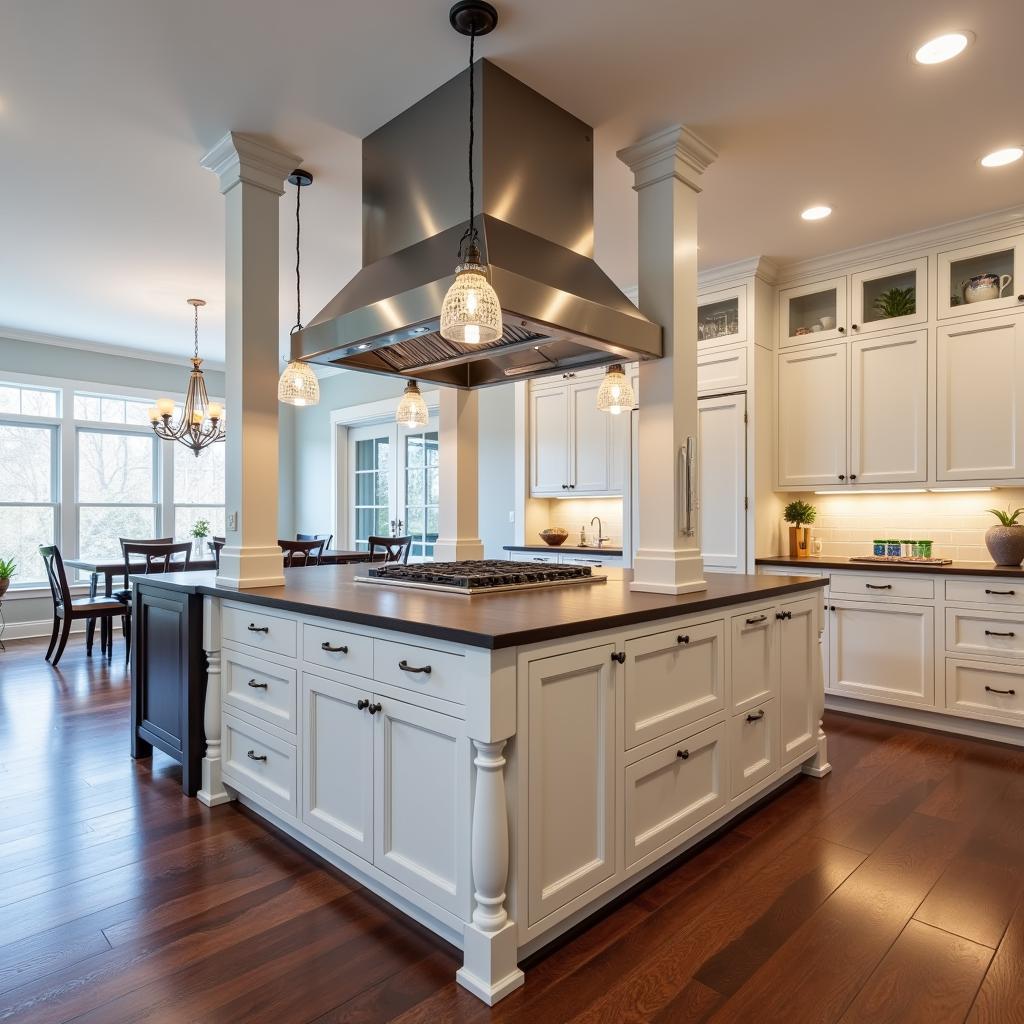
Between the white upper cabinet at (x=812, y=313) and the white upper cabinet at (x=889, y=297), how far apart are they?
7cm

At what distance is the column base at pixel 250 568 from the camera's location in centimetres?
270

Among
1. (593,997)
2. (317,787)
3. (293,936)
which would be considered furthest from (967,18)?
(293,936)

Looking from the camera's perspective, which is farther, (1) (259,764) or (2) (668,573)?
(2) (668,573)

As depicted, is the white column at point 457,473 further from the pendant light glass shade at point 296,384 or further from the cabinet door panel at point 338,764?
the cabinet door panel at point 338,764

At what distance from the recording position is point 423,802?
1.78 meters

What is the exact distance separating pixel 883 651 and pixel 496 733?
10.2 ft

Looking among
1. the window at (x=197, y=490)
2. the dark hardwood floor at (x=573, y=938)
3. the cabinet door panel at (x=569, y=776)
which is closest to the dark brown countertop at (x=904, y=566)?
the dark hardwood floor at (x=573, y=938)

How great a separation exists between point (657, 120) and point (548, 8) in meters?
0.77

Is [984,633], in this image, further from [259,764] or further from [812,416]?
[259,764]

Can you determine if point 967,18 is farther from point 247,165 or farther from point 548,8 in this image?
point 247,165

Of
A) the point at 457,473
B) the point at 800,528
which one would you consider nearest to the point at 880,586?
the point at 800,528

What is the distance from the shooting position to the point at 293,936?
5.98 ft

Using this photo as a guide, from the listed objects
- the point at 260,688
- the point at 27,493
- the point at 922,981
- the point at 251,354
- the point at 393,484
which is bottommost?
the point at 922,981

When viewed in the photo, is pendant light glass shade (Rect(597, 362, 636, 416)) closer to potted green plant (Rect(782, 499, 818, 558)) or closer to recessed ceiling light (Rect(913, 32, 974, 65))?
recessed ceiling light (Rect(913, 32, 974, 65))
